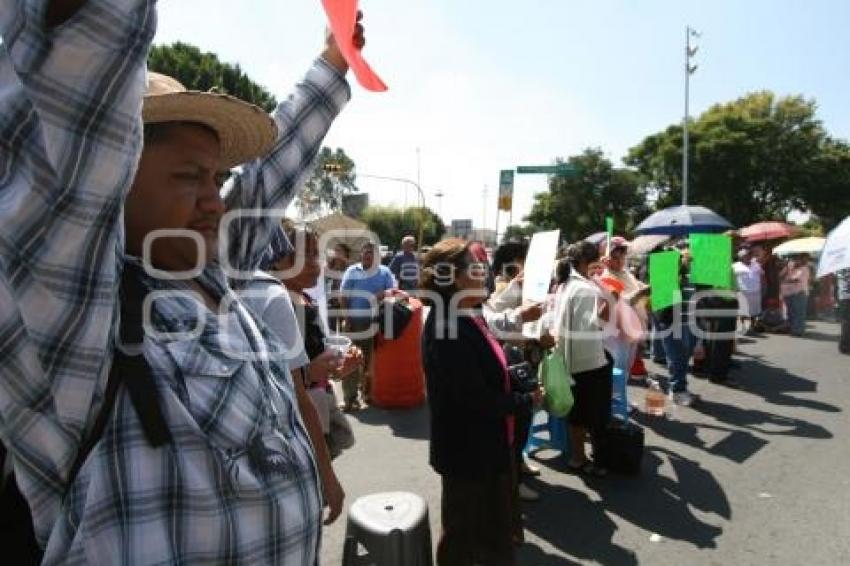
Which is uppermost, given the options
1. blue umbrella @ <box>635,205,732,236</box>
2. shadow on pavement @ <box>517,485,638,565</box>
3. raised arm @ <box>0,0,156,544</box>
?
blue umbrella @ <box>635,205,732,236</box>

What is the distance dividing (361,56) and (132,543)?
102 centimetres

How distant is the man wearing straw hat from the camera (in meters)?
0.77

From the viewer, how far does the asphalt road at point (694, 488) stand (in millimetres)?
3898

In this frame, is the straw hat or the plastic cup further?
the plastic cup

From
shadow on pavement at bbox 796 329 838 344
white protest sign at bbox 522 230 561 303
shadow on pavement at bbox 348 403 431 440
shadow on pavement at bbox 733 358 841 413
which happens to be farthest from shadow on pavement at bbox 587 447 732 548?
shadow on pavement at bbox 796 329 838 344

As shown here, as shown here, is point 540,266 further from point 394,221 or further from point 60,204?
point 394,221

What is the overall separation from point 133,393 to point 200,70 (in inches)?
1130

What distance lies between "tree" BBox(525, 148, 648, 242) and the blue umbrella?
34797mm

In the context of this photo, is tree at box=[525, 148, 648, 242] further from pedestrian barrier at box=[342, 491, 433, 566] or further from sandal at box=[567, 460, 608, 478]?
pedestrian barrier at box=[342, 491, 433, 566]

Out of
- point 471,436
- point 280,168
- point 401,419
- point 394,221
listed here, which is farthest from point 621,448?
point 394,221

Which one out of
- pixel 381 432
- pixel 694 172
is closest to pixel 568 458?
pixel 381 432

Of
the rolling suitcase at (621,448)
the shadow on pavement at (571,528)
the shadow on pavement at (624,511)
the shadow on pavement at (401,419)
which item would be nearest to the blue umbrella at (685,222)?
the shadow on pavement at (401,419)

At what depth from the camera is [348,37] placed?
1.22 m

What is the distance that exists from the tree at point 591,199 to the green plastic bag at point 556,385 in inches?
1674
